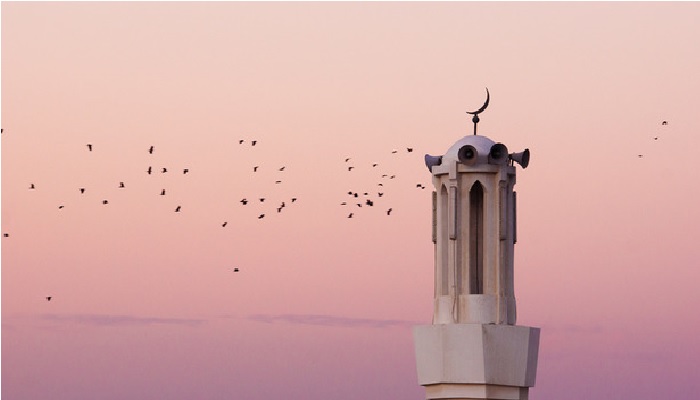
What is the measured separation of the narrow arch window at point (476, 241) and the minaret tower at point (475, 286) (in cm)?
1

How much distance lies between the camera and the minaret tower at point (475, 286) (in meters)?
28.3

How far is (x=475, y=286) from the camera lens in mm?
28891

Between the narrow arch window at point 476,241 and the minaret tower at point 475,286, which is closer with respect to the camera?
the minaret tower at point 475,286

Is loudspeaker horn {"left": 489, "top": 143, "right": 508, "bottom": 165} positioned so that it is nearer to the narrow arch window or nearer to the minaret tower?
the minaret tower

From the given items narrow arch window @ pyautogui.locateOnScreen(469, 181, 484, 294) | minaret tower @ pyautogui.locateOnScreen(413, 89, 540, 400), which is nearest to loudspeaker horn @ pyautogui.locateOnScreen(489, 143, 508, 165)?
minaret tower @ pyautogui.locateOnScreen(413, 89, 540, 400)

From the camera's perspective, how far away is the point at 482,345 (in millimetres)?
28281

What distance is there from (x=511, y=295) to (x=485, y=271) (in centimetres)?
52

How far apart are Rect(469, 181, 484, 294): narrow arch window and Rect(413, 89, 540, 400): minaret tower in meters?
0.01

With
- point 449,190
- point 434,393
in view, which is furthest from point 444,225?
point 434,393

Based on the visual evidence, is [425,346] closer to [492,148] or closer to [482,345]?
[482,345]

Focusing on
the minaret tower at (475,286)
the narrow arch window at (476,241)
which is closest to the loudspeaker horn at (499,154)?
the minaret tower at (475,286)

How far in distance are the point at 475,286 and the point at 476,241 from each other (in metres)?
0.66

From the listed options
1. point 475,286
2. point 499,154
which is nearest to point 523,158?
point 499,154

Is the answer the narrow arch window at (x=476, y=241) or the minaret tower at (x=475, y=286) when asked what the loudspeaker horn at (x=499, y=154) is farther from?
the narrow arch window at (x=476, y=241)
